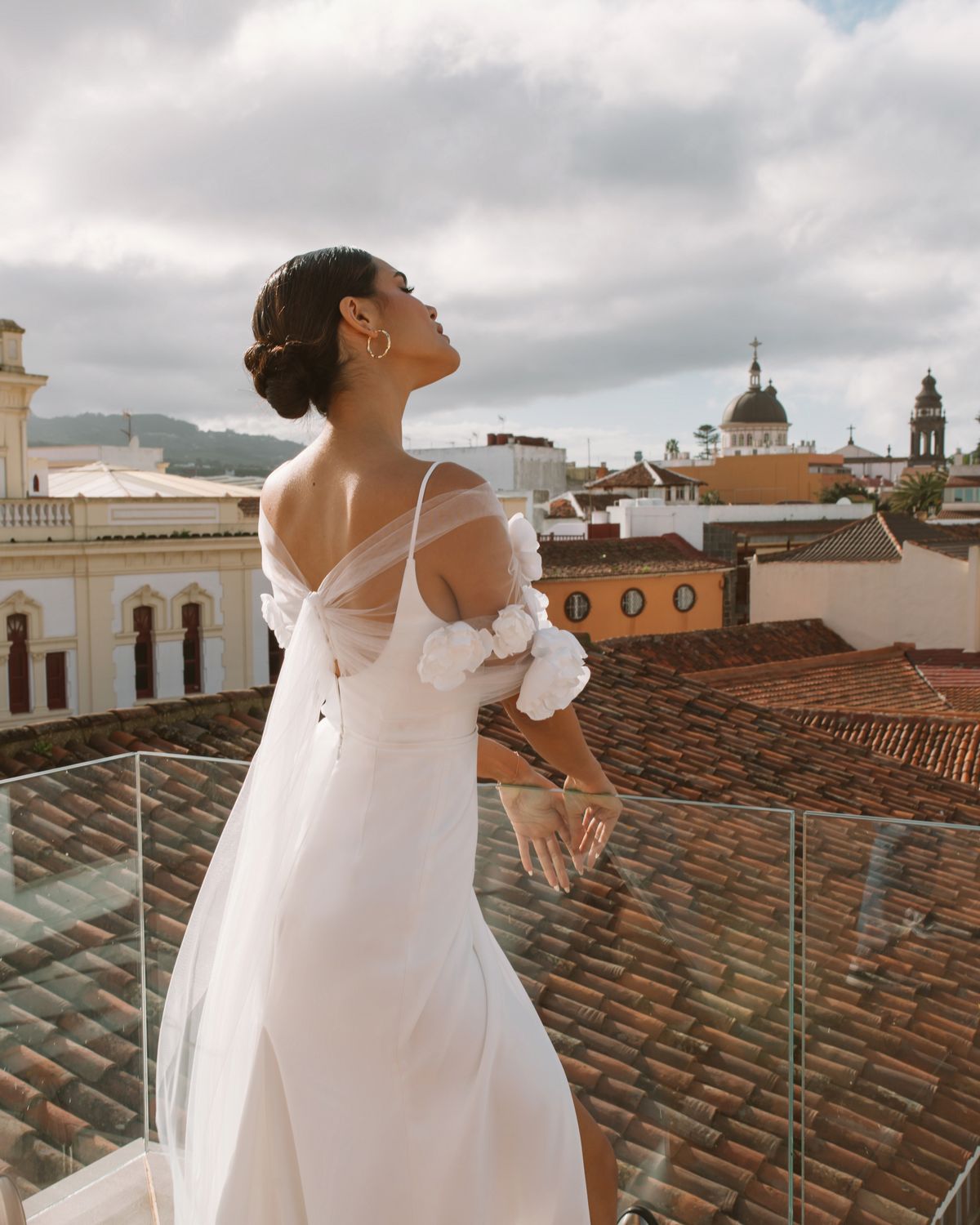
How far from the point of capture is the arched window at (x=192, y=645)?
21750 millimetres

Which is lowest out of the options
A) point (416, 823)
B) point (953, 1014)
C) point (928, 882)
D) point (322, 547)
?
point (953, 1014)

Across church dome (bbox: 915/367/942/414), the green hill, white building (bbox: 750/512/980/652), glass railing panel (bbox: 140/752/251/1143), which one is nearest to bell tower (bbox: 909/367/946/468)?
church dome (bbox: 915/367/942/414)

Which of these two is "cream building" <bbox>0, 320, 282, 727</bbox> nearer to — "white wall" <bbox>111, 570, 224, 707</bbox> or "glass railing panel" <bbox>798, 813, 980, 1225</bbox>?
"white wall" <bbox>111, 570, 224, 707</bbox>

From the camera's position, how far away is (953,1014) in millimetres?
1943

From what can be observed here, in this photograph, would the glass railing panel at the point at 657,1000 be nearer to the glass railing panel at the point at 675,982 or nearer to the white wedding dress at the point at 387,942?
the glass railing panel at the point at 675,982

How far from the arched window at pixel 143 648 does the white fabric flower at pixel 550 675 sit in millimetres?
20308

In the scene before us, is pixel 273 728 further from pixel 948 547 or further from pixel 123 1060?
pixel 948 547

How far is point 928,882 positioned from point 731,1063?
0.45m

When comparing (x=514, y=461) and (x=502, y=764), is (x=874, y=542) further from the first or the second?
(x=502, y=764)

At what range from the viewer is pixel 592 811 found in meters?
1.92

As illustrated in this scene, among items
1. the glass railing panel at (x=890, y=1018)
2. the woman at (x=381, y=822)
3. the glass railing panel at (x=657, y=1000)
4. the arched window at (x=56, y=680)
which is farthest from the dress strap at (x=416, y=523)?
the arched window at (x=56, y=680)

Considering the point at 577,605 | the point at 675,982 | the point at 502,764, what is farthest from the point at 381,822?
the point at 577,605

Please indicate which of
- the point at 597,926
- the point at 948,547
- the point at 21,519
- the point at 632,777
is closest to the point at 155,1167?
the point at 597,926

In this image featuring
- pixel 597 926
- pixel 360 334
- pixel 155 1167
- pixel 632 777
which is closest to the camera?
pixel 360 334
